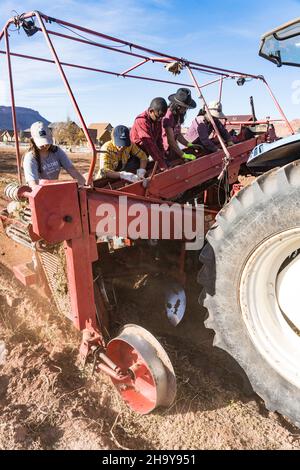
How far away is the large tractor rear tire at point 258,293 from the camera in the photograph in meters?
2.10

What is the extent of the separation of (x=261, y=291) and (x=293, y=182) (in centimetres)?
69

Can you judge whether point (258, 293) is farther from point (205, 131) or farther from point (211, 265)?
point (205, 131)

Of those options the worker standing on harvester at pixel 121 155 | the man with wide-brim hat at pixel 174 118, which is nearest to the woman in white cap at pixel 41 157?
the worker standing on harvester at pixel 121 155

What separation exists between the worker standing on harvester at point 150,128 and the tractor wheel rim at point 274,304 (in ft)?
7.04

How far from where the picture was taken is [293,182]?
1.96m

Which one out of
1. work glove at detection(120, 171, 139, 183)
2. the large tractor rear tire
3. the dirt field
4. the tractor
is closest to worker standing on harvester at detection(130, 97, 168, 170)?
work glove at detection(120, 171, 139, 183)

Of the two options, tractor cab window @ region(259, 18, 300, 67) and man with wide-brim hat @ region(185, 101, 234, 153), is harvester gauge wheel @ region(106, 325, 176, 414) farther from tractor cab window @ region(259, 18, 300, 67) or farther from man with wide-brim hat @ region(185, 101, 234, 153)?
man with wide-brim hat @ region(185, 101, 234, 153)

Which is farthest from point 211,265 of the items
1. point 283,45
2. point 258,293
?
point 283,45

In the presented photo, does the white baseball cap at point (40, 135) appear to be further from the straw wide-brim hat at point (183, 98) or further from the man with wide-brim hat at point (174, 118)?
the straw wide-brim hat at point (183, 98)

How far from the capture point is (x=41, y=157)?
3.78 metres

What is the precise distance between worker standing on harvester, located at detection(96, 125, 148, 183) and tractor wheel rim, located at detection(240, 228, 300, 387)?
71.3 inches

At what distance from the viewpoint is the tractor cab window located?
2.72 meters

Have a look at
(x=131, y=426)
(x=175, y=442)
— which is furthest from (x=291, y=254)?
(x=131, y=426)

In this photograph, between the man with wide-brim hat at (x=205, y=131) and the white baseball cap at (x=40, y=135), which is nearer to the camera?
the white baseball cap at (x=40, y=135)
